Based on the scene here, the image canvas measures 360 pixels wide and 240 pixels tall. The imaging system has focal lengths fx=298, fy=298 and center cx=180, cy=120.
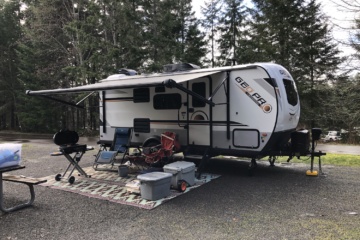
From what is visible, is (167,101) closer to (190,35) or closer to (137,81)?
(137,81)

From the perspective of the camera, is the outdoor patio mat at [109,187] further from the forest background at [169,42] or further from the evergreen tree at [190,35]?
the evergreen tree at [190,35]

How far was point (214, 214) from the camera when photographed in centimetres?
441

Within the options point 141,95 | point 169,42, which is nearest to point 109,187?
point 141,95

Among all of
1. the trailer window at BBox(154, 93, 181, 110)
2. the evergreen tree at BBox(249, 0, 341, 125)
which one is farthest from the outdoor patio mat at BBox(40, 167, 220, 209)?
the evergreen tree at BBox(249, 0, 341, 125)

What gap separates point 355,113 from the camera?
10711 millimetres

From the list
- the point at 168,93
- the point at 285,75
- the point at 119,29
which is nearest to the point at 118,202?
the point at 168,93

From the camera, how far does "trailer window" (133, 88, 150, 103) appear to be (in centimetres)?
830

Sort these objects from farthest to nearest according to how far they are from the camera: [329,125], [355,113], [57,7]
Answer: [57,7]
[329,125]
[355,113]

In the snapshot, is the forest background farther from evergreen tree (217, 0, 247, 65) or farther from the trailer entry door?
the trailer entry door

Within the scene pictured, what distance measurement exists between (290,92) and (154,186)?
4009mm

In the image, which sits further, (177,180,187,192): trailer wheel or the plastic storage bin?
(177,180,187,192): trailer wheel

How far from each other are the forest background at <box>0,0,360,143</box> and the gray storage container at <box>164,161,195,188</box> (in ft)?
28.4

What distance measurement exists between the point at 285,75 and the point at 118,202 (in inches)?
182

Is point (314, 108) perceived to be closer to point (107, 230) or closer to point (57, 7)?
point (107, 230)
